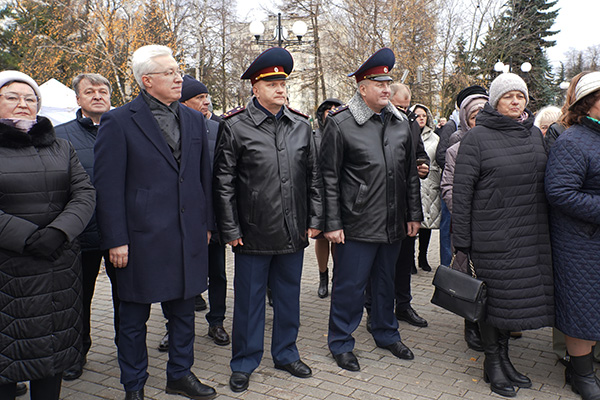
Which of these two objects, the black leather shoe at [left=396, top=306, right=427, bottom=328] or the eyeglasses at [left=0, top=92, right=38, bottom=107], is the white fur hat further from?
the black leather shoe at [left=396, top=306, right=427, bottom=328]

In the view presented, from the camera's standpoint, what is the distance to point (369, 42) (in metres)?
24.5

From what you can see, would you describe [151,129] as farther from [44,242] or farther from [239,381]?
[239,381]

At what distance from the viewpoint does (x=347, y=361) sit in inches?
155

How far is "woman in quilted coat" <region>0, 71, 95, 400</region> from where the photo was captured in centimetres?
279

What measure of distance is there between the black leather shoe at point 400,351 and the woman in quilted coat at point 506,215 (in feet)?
2.32

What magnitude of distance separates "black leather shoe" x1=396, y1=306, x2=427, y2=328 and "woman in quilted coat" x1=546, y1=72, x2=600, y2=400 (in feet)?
4.96

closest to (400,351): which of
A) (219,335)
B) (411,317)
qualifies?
(411,317)

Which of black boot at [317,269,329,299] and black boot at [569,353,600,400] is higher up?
black boot at [569,353,600,400]

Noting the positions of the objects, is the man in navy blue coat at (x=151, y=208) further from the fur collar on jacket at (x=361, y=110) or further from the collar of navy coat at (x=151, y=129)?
the fur collar on jacket at (x=361, y=110)

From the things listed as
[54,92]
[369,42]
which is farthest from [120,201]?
[369,42]

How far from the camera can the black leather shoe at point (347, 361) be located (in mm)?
3910

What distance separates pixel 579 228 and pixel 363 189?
1.44 meters

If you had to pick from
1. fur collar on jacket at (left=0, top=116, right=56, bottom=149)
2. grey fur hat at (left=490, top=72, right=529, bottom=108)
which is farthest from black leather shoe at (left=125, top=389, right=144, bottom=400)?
grey fur hat at (left=490, top=72, right=529, bottom=108)

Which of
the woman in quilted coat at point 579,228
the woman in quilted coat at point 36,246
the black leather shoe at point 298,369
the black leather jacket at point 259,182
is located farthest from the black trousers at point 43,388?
the woman in quilted coat at point 579,228
